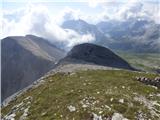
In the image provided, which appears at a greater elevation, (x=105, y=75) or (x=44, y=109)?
(x=105, y=75)

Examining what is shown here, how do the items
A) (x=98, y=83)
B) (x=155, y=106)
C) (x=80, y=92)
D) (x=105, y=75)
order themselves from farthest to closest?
(x=105, y=75) → (x=98, y=83) → (x=80, y=92) → (x=155, y=106)

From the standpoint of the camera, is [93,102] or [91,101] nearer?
[93,102]

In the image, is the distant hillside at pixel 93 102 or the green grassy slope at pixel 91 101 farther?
the green grassy slope at pixel 91 101

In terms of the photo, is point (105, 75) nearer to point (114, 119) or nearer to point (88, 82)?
point (88, 82)

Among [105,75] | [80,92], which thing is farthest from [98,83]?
[105,75]

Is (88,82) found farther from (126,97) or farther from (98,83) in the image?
(126,97)

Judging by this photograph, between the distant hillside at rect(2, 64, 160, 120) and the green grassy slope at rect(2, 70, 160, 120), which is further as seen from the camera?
the green grassy slope at rect(2, 70, 160, 120)

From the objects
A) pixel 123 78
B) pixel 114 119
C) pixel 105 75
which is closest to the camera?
pixel 114 119

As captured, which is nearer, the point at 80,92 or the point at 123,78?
the point at 80,92
